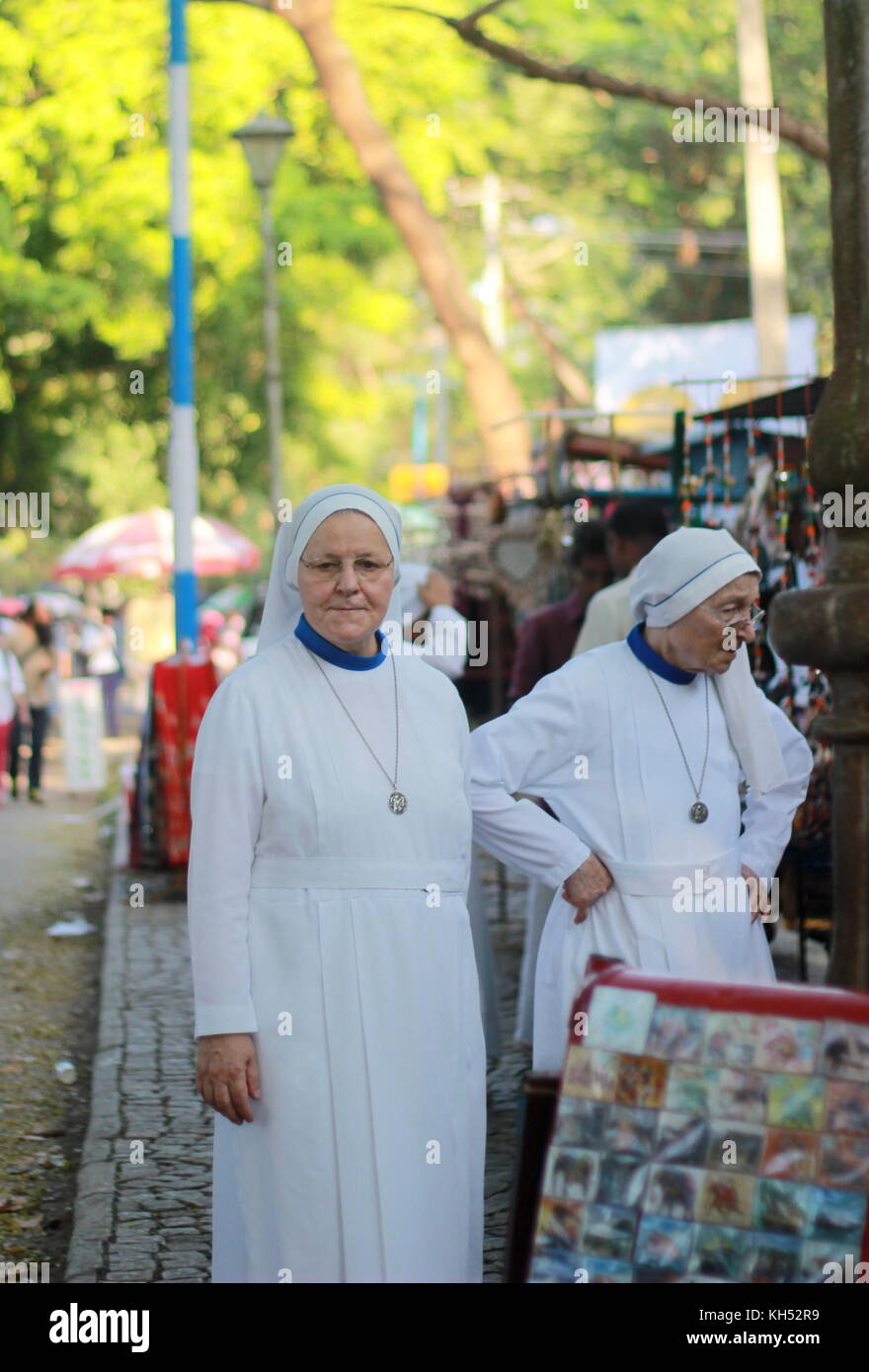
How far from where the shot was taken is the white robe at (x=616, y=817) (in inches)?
162

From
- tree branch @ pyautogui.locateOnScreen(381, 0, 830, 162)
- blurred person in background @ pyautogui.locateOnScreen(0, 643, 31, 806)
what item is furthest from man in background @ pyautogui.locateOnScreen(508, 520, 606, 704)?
blurred person in background @ pyautogui.locateOnScreen(0, 643, 31, 806)

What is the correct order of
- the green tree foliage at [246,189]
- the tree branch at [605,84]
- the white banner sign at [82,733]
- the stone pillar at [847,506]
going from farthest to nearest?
the green tree foliage at [246,189] → the white banner sign at [82,733] → the tree branch at [605,84] → the stone pillar at [847,506]

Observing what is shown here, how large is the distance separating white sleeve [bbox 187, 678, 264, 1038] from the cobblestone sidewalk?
0.67 m

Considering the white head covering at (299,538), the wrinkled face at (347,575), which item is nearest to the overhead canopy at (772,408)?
the white head covering at (299,538)

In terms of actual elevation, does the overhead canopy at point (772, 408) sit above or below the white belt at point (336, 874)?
above

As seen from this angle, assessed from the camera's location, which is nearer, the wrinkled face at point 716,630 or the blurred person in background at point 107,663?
the wrinkled face at point 716,630

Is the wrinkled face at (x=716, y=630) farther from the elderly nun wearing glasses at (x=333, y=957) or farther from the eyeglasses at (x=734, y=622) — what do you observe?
the elderly nun wearing glasses at (x=333, y=957)

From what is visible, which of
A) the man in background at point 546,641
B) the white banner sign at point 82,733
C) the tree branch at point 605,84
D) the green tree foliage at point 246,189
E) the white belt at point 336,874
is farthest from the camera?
the green tree foliage at point 246,189

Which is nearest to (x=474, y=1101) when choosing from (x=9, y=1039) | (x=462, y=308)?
(x=9, y=1039)

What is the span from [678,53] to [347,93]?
11.5m

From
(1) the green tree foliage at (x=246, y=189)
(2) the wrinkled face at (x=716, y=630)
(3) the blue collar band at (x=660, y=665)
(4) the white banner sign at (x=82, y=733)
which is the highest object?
(1) the green tree foliage at (x=246, y=189)

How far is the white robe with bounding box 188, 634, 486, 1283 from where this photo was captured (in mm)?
3520

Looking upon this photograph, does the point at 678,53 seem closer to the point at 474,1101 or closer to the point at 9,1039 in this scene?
the point at 9,1039

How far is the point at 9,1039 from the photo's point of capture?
820cm
